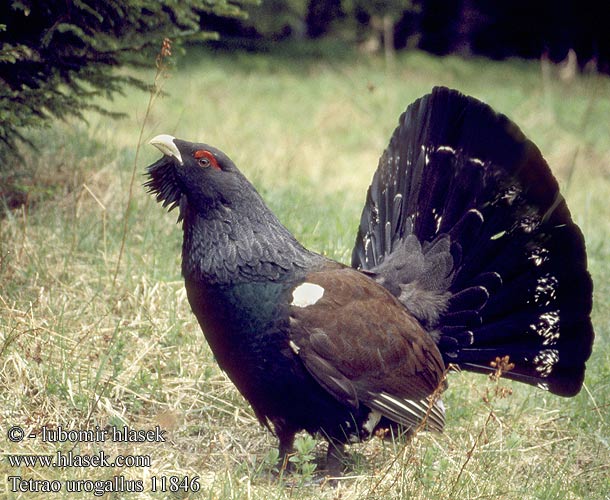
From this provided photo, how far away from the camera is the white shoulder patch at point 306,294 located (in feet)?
13.1

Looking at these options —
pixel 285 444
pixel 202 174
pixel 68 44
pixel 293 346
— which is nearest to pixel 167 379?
pixel 285 444

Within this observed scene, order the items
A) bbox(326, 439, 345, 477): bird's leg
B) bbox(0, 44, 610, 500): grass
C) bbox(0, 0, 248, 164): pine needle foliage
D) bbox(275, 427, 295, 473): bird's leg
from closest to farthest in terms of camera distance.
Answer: bbox(0, 44, 610, 500): grass < bbox(275, 427, 295, 473): bird's leg < bbox(326, 439, 345, 477): bird's leg < bbox(0, 0, 248, 164): pine needle foliage

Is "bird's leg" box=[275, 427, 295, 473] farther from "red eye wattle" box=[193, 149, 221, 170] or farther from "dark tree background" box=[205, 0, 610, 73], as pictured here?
"dark tree background" box=[205, 0, 610, 73]

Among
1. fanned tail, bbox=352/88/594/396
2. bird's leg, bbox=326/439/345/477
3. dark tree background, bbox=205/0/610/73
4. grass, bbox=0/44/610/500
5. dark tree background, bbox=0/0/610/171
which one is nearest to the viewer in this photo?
grass, bbox=0/44/610/500

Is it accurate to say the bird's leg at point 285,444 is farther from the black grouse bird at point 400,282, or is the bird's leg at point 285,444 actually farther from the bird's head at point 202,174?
the bird's head at point 202,174

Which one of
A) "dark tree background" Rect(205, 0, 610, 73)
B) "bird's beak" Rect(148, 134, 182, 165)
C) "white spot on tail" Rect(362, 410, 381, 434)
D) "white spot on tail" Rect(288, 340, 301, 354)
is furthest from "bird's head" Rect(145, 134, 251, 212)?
"dark tree background" Rect(205, 0, 610, 73)

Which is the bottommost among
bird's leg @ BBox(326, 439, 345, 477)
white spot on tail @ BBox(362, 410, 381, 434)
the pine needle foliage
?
bird's leg @ BBox(326, 439, 345, 477)

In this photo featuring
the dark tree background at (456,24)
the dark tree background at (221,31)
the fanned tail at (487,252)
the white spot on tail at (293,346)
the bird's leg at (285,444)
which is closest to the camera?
the white spot on tail at (293,346)

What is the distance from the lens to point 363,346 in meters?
4.22

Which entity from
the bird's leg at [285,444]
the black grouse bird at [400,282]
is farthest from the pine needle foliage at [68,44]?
the bird's leg at [285,444]

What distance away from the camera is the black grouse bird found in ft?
13.1

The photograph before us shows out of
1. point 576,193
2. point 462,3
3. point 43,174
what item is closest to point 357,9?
point 462,3

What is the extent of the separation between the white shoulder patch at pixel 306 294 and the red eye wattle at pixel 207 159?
2.32 ft

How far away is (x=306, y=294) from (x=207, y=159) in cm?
81
